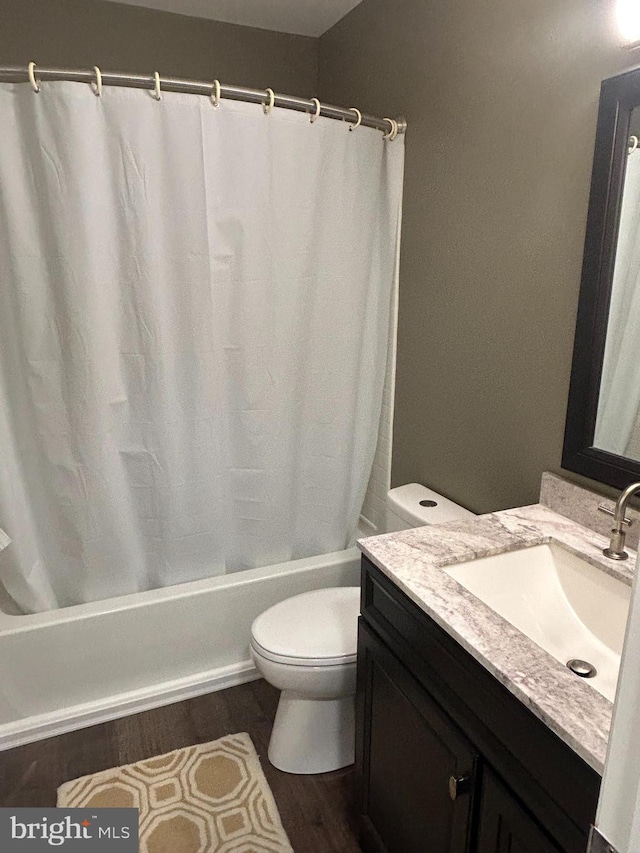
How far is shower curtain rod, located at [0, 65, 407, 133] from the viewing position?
1499 mm

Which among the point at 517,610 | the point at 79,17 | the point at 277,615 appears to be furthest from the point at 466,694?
the point at 79,17

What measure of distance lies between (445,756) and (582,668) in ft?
1.00

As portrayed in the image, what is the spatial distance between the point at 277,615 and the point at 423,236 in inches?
50.8

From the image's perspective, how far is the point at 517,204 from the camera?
5.05ft

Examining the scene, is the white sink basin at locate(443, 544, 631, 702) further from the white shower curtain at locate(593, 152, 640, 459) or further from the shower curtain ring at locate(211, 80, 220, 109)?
the shower curtain ring at locate(211, 80, 220, 109)

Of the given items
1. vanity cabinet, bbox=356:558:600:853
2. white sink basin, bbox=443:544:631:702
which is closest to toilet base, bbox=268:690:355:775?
vanity cabinet, bbox=356:558:600:853

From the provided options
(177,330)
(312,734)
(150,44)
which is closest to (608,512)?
(312,734)

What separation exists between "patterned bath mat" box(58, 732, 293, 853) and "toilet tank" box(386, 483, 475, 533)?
2.75ft

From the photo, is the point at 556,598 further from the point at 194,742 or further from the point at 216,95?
the point at 216,95

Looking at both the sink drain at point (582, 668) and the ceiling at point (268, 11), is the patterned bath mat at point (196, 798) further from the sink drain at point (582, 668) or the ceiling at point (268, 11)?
the ceiling at point (268, 11)

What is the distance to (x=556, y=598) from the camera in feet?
4.22

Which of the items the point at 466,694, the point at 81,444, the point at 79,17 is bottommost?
the point at 466,694

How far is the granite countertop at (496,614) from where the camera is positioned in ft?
2.66

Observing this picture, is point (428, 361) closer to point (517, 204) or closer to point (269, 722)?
point (517, 204)
